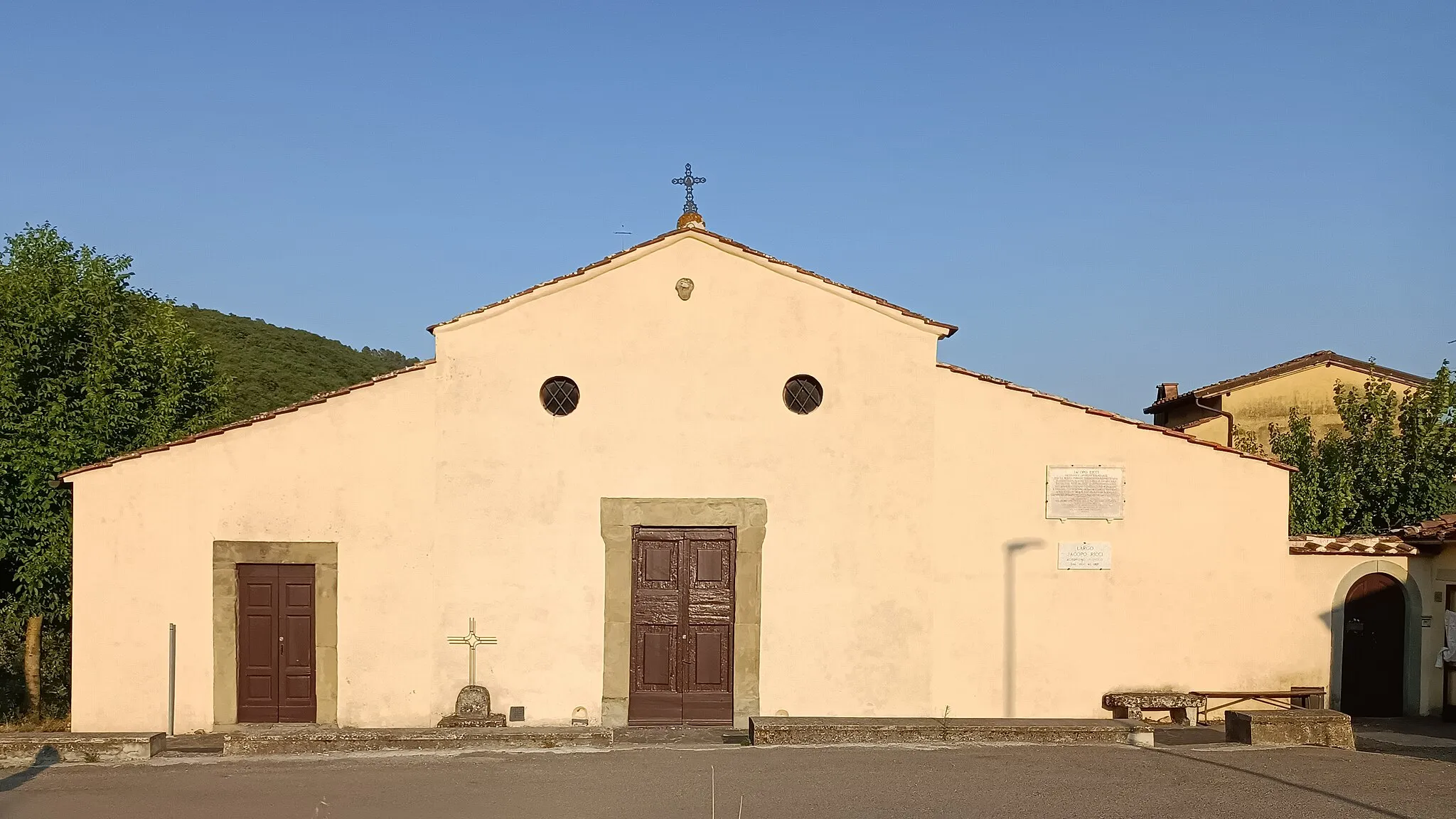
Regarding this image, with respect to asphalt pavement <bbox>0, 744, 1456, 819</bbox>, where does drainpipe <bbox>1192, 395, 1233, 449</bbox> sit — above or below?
above

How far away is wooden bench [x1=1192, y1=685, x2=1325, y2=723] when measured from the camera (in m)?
13.2

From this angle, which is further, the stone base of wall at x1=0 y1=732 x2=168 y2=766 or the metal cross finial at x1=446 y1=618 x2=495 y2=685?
the metal cross finial at x1=446 y1=618 x2=495 y2=685

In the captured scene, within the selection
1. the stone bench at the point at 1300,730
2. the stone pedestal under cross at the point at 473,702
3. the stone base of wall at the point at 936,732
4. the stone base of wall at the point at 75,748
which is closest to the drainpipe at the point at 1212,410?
the stone bench at the point at 1300,730

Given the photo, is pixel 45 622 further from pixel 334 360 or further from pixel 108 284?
pixel 334 360

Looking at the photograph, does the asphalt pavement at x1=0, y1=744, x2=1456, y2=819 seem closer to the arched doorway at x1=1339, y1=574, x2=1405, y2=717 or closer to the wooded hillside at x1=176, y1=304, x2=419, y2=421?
the arched doorway at x1=1339, y1=574, x2=1405, y2=717

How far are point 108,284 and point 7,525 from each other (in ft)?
14.9

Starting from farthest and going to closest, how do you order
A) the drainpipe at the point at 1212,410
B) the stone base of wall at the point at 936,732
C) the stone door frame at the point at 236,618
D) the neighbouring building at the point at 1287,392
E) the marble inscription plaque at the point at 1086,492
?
1. the neighbouring building at the point at 1287,392
2. the drainpipe at the point at 1212,410
3. the marble inscription plaque at the point at 1086,492
4. the stone door frame at the point at 236,618
5. the stone base of wall at the point at 936,732

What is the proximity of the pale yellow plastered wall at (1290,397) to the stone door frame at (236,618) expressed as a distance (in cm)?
2075

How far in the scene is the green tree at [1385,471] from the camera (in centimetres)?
1894

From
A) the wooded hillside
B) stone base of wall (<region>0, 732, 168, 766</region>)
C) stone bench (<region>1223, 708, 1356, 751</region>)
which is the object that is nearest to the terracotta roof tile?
stone bench (<region>1223, 708, 1356, 751</region>)

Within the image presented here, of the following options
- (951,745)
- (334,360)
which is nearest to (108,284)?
(951,745)

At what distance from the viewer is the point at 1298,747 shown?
11172mm

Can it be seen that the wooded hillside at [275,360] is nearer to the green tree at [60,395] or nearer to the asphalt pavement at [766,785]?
the green tree at [60,395]

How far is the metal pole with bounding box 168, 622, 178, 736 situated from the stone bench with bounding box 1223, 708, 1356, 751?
464 inches
